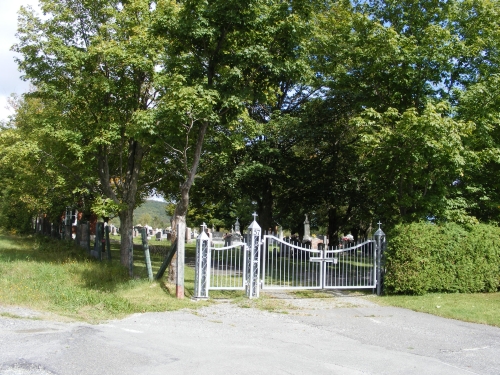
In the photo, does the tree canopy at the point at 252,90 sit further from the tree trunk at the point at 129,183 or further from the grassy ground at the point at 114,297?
the grassy ground at the point at 114,297

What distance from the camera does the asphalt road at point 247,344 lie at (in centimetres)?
640

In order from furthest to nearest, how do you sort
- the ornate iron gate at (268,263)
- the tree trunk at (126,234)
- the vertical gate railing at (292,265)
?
the tree trunk at (126,234), the vertical gate railing at (292,265), the ornate iron gate at (268,263)

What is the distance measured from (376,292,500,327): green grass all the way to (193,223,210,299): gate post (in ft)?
15.0

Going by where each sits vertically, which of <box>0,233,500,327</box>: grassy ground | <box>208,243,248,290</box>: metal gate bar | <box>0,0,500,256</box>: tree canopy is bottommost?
<box>0,233,500,327</box>: grassy ground

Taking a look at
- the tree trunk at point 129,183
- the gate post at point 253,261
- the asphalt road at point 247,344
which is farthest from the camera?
the tree trunk at point 129,183

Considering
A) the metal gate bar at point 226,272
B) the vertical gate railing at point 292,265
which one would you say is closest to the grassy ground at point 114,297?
the metal gate bar at point 226,272

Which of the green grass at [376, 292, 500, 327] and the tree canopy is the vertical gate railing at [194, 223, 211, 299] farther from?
the green grass at [376, 292, 500, 327]

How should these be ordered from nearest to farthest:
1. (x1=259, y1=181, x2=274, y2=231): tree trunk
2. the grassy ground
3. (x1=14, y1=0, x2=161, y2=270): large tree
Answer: the grassy ground, (x1=14, y1=0, x2=161, y2=270): large tree, (x1=259, y1=181, x2=274, y2=231): tree trunk

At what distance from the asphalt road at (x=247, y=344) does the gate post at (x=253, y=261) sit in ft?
4.19

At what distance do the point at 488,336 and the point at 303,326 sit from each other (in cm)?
347

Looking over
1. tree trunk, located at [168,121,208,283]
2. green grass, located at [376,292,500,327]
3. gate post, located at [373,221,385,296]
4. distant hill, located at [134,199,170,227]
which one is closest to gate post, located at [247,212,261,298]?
tree trunk, located at [168,121,208,283]

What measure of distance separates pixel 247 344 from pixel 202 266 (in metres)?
4.11

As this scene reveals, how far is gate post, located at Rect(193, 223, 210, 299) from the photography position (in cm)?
1166

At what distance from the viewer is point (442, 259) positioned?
13.7 meters
